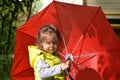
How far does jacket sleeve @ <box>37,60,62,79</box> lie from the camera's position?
477 centimetres

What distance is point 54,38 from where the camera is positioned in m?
4.88

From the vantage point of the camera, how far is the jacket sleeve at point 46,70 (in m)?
4.77

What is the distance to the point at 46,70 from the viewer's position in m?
4.81

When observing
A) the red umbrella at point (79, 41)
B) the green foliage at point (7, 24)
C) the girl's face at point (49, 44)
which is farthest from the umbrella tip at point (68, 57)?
the green foliage at point (7, 24)

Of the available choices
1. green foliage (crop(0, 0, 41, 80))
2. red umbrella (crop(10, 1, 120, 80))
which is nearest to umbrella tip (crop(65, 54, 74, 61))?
red umbrella (crop(10, 1, 120, 80))

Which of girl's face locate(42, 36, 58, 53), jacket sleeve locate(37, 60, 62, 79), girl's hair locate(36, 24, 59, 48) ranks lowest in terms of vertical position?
jacket sleeve locate(37, 60, 62, 79)

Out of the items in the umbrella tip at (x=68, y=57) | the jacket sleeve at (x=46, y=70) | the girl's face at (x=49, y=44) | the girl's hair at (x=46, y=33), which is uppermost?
the girl's hair at (x=46, y=33)

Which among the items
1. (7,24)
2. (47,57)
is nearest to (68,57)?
(47,57)

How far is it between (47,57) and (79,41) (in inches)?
28.4

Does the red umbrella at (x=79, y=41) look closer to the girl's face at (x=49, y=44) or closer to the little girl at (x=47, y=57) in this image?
the little girl at (x=47, y=57)

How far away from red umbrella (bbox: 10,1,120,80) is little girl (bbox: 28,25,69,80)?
422 millimetres

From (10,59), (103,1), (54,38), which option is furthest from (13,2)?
(54,38)

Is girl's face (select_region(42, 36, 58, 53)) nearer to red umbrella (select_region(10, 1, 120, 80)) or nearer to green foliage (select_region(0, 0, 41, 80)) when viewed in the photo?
red umbrella (select_region(10, 1, 120, 80))

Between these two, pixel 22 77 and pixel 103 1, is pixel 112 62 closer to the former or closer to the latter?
pixel 22 77
